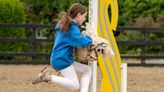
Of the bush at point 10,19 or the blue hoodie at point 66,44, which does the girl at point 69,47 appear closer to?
the blue hoodie at point 66,44

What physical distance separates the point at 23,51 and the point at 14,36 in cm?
60

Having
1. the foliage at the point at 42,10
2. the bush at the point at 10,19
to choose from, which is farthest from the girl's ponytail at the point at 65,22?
the foliage at the point at 42,10

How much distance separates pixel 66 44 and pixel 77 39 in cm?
17

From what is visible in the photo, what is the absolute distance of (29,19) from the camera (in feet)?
78.4

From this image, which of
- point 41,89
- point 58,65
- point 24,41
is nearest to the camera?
point 58,65

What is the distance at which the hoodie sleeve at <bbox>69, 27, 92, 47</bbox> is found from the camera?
6.39 meters

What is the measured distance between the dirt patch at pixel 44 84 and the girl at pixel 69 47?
3.57 metres

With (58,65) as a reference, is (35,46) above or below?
below

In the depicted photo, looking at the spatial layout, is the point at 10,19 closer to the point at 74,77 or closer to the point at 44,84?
the point at 44,84

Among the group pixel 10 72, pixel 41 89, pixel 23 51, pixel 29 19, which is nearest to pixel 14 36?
pixel 23 51

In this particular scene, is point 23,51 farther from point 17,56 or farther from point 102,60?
point 102,60

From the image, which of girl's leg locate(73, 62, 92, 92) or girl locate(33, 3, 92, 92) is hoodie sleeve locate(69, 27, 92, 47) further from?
girl's leg locate(73, 62, 92, 92)

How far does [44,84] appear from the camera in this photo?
11047 millimetres

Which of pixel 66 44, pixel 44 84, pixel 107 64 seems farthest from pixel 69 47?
pixel 44 84
